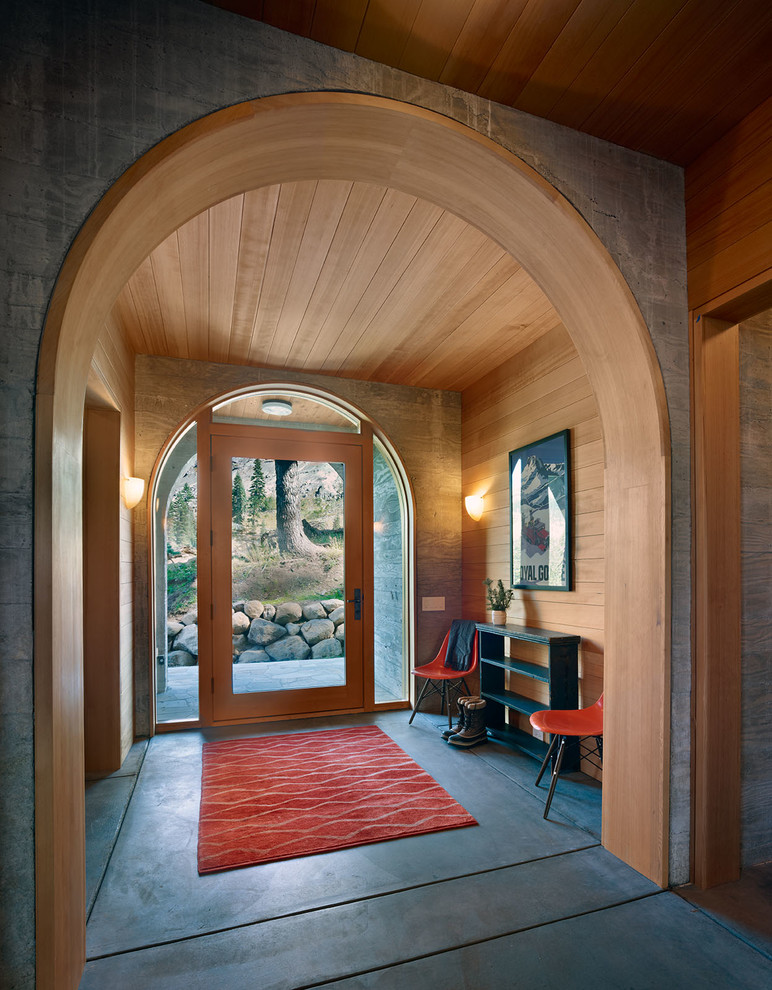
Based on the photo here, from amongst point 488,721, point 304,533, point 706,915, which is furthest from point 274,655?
point 706,915

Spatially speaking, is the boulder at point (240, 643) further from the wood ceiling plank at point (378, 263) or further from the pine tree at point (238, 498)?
the wood ceiling plank at point (378, 263)

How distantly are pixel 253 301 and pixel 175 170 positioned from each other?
1.69 meters

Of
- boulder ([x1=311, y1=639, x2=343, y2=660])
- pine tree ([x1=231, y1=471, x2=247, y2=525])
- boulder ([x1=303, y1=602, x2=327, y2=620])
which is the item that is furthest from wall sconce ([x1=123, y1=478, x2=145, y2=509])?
boulder ([x1=311, y1=639, x2=343, y2=660])

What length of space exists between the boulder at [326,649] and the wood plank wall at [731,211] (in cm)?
347

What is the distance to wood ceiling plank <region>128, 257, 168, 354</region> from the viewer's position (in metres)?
2.98

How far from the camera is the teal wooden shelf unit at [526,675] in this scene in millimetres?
3221

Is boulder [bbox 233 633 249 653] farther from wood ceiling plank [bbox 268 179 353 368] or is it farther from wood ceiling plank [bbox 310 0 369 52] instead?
wood ceiling plank [bbox 310 0 369 52]

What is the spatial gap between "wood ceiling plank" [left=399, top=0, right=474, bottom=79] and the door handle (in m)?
3.60

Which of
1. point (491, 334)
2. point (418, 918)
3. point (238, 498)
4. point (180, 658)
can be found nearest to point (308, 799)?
point (418, 918)

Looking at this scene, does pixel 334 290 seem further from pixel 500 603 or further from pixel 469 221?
pixel 500 603

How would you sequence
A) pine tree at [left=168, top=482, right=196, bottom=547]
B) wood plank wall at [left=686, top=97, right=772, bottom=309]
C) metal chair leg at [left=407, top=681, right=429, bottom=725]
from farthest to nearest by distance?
pine tree at [left=168, top=482, right=196, bottom=547], metal chair leg at [left=407, top=681, right=429, bottom=725], wood plank wall at [left=686, top=97, right=772, bottom=309]

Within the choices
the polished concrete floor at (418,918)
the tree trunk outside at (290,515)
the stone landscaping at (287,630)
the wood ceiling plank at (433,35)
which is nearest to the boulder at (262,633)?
the stone landscaping at (287,630)

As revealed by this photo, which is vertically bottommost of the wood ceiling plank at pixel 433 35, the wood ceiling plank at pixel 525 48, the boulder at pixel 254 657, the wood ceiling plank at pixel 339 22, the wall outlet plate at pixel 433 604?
the boulder at pixel 254 657

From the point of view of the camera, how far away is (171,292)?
3.19 meters
